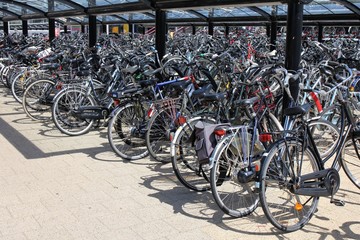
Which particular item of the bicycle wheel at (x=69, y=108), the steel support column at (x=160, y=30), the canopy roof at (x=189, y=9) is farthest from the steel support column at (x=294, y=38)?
the bicycle wheel at (x=69, y=108)

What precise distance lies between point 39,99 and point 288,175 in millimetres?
4769

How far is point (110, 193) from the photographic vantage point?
Result: 13.4 feet

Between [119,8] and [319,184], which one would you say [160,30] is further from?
[319,184]

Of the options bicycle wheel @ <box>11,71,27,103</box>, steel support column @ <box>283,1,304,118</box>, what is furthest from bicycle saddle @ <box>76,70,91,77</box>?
steel support column @ <box>283,1,304,118</box>

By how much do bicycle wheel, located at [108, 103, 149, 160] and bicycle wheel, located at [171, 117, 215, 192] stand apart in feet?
3.01

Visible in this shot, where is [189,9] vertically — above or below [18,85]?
above

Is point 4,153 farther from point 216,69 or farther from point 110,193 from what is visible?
point 216,69

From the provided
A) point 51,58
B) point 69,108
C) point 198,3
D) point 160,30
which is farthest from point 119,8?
point 69,108

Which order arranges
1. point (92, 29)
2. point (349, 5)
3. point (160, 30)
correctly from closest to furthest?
point (160, 30)
point (349, 5)
point (92, 29)

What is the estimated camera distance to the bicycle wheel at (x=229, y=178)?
3459 millimetres

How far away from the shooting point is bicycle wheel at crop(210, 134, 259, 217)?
3459mm

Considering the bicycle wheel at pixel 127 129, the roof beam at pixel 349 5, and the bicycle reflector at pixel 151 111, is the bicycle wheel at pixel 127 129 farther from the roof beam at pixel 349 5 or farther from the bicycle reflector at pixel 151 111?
the roof beam at pixel 349 5

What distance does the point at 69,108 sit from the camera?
20.2 feet

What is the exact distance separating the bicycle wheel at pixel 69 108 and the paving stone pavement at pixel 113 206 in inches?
32.3
